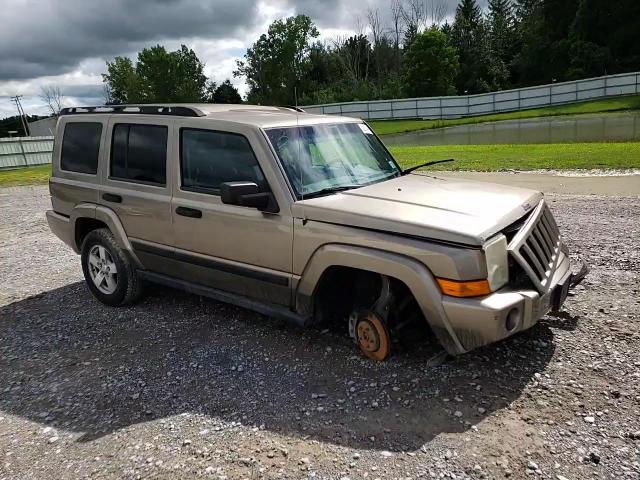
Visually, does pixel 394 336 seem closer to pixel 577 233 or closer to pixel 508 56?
pixel 577 233

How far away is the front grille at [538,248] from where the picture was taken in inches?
140

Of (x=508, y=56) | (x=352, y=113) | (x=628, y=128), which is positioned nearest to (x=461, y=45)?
(x=508, y=56)

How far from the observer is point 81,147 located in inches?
222

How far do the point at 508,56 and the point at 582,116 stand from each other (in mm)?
40749

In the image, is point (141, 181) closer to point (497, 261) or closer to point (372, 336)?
point (372, 336)

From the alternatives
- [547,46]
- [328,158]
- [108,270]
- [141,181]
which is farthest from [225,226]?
[547,46]

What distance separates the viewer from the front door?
13.6 feet

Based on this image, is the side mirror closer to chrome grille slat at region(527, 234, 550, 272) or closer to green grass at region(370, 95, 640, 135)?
chrome grille slat at region(527, 234, 550, 272)

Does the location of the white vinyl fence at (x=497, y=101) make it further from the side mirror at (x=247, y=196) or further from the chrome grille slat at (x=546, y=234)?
the chrome grille slat at (x=546, y=234)

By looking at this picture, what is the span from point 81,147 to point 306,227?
124 inches

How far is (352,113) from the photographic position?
166ft

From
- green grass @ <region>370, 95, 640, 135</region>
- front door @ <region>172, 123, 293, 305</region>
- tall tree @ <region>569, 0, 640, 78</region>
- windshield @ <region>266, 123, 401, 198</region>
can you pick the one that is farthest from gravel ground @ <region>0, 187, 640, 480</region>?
tall tree @ <region>569, 0, 640, 78</region>

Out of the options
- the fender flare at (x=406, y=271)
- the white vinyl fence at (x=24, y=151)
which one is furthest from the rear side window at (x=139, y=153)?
Answer: the white vinyl fence at (x=24, y=151)

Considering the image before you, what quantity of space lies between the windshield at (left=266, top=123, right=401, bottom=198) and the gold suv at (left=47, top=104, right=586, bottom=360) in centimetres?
1
